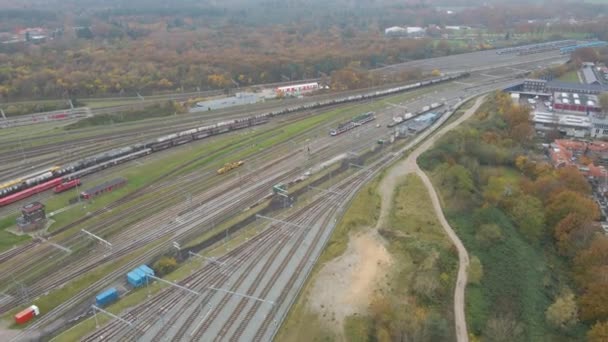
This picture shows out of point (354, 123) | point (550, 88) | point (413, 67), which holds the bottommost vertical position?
point (354, 123)

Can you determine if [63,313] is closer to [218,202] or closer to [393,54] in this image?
[218,202]

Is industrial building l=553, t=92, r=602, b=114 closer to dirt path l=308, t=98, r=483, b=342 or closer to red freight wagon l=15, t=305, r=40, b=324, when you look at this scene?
dirt path l=308, t=98, r=483, b=342

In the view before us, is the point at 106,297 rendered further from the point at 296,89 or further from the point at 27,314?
the point at 296,89

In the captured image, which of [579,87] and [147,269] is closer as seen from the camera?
[147,269]

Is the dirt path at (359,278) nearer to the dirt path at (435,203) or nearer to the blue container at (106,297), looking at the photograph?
the dirt path at (435,203)

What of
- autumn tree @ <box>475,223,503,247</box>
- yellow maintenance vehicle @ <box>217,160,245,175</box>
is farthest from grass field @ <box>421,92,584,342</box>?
yellow maintenance vehicle @ <box>217,160,245,175</box>

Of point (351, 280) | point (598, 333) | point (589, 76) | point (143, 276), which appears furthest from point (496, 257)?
point (589, 76)
